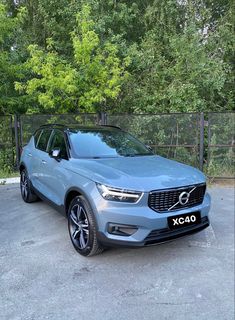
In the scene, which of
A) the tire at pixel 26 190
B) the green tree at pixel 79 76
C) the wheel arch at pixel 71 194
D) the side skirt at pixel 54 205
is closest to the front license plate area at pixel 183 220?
the wheel arch at pixel 71 194

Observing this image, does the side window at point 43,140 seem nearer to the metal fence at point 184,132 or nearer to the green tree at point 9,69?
the metal fence at point 184,132

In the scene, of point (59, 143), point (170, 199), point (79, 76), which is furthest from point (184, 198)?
point (79, 76)

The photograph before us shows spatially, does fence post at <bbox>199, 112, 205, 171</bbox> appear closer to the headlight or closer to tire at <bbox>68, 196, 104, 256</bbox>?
tire at <bbox>68, 196, 104, 256</bbox>

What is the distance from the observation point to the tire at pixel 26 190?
5.66 meters

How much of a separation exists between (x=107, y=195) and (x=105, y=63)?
23.7ft

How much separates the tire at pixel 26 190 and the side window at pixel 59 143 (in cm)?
113

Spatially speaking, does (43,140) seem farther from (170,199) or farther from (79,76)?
(79,76)

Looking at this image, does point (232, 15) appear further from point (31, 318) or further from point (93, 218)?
point (31, 318)

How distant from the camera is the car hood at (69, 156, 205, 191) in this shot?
3352mm

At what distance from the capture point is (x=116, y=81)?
905cm

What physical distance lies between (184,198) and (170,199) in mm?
219

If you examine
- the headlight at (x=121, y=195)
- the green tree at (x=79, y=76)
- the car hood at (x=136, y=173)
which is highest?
the green tree at (x=79, y=76)

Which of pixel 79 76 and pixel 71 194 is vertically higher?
pixel 79 76

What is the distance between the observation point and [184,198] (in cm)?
353
